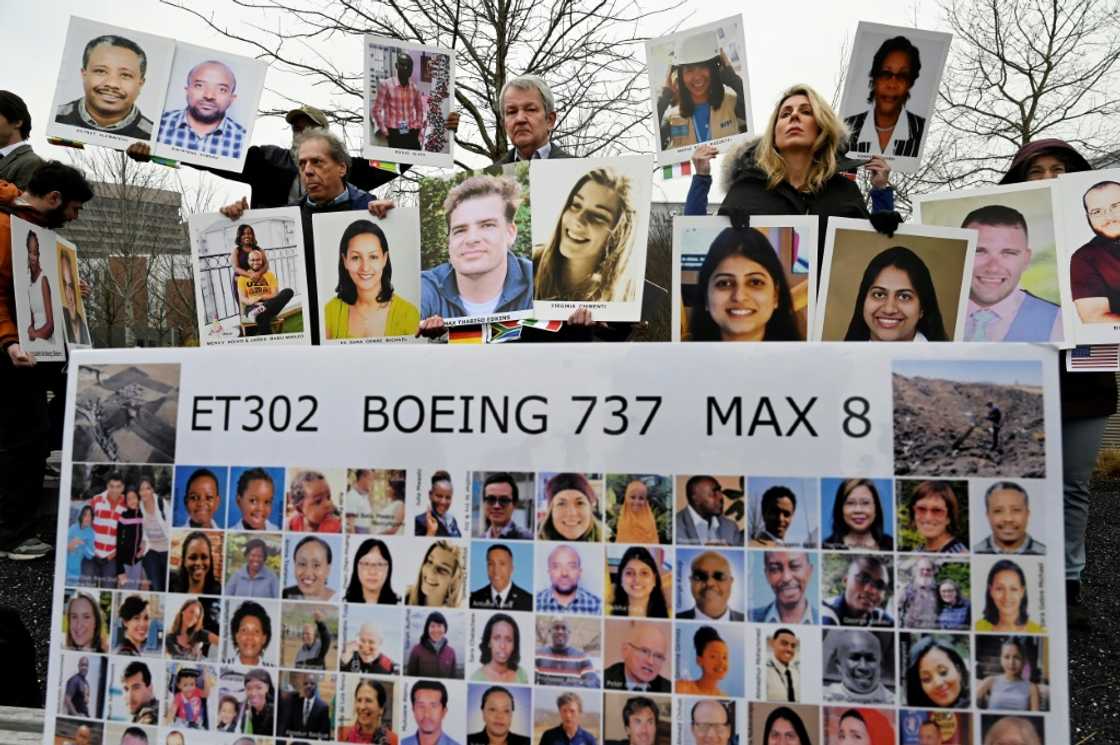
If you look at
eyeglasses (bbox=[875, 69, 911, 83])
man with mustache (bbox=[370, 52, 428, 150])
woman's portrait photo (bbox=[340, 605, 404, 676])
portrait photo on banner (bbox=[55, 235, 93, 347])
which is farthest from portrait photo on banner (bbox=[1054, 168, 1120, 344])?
portrait photo on banner (bbox=[55, 235, 93, 347])

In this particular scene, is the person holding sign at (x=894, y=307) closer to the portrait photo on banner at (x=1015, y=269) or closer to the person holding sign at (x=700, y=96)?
the portrait photo on banner at (x=1015, y=269)

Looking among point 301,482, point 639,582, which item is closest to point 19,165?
point 301,482

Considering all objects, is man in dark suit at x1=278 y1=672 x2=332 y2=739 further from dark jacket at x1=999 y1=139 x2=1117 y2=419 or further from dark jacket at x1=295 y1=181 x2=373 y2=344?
dark jacket at x1=999 y1=139 x2=1117 y2=419

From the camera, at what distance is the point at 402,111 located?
3.53 meters

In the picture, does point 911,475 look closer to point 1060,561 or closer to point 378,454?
point 1060,561

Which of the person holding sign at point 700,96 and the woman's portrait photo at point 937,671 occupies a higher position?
the person holding sign at point 700,96

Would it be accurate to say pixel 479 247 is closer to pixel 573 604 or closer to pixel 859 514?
pixel 573 604

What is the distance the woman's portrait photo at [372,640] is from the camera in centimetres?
169

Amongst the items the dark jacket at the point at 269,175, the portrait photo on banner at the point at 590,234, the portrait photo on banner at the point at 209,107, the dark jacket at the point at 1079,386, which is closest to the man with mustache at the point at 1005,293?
the dark jacket at the point at 1079,386

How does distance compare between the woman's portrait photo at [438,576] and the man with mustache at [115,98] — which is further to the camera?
the man with mustache at [115,98]

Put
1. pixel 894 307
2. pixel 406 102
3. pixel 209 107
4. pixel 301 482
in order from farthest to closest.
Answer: pixel 406 102, pixel 209 107, pixel 894 307, pixel 301 482

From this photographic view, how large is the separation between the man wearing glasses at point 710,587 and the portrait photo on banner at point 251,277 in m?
1.64

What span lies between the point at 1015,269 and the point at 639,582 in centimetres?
196

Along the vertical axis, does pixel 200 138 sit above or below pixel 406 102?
below
